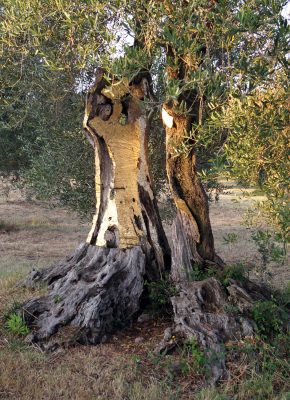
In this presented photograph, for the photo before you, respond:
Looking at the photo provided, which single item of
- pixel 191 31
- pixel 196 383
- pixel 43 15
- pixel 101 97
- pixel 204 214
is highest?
pixel 43 15

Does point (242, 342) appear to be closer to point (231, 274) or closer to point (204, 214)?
point (231, 274)

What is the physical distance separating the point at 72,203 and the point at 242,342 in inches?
253

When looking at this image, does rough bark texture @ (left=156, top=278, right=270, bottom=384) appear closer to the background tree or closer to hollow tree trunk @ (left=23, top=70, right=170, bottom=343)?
the background tree

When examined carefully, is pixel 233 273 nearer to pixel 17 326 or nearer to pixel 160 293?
pixel 160 293

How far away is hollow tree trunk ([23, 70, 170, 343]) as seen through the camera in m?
8.20

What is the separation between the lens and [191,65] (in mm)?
6645

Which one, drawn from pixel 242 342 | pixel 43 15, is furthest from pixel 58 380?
pixel 43 15

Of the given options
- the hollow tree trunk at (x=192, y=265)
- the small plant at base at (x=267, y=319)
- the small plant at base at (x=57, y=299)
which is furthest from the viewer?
the small plant at base at (x=57, y=299)

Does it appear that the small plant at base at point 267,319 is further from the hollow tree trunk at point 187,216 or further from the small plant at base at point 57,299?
the small plant at base at point 57,299

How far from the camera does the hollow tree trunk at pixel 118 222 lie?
8.20 metres

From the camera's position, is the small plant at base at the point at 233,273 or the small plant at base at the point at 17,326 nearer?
the small plant at base at the point at 17,326

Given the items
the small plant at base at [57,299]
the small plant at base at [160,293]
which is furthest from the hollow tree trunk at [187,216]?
the small plant at base at [57,299]

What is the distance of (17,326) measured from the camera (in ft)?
25.1

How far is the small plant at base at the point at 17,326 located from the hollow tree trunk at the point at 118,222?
0.27 metres
